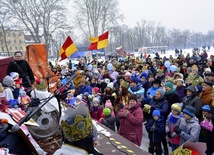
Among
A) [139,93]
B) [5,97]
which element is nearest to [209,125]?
[139,93]

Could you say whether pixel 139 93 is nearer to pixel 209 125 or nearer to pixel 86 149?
pixel 209 125

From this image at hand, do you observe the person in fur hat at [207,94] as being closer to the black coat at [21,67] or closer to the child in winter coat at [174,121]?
the child in winter coat at [174,121]

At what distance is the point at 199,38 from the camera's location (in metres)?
99.3

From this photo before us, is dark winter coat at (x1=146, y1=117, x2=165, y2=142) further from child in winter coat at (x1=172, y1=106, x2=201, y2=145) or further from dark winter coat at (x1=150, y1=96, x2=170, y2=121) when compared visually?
child in winter coat at (x1=172, y1=106, x2=201, y2=145)

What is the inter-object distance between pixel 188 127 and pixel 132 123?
1.02 metres

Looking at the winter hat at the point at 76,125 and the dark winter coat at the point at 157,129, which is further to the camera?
the dark winter coat at the point at 157,129

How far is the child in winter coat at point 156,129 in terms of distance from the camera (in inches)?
185

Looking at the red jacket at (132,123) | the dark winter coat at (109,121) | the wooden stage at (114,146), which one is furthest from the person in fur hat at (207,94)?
the wooden stage at (114,146)

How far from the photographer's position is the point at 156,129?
15.4ft

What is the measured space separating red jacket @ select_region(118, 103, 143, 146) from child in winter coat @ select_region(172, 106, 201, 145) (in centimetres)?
72

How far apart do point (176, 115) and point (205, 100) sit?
926 millimetres

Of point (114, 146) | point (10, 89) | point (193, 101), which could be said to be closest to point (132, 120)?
point (193, 101)

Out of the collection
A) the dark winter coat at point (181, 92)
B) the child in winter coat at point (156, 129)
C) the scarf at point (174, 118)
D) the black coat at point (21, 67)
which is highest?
the black coat at point (21, 67)

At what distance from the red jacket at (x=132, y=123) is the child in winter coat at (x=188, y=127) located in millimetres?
715
